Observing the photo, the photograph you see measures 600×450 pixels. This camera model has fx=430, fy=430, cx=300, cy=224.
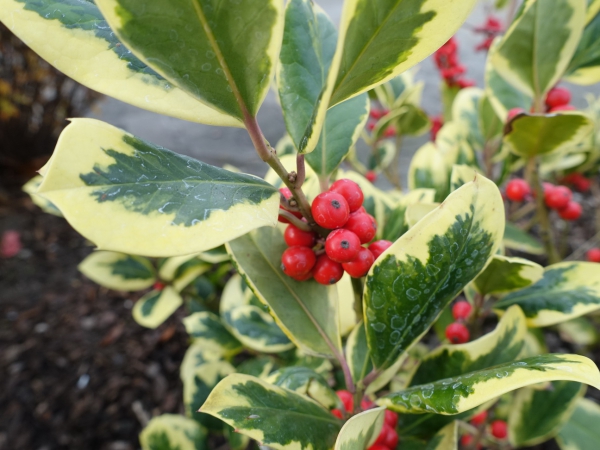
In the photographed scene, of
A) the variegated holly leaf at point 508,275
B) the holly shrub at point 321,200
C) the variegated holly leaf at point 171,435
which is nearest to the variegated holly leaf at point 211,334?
the variegated holly leaf at point 171,435

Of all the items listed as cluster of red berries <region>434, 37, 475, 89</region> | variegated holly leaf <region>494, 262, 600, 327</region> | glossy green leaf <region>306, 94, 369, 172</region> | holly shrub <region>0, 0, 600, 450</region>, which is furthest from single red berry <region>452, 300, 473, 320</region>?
cluster of red berries <region>434, 37, 475, 89</region>

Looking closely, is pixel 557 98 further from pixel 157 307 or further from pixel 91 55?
pixel 157 307

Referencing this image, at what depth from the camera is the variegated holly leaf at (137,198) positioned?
37cm

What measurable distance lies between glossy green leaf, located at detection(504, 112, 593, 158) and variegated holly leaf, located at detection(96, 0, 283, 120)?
0.60m

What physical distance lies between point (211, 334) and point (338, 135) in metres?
0.83

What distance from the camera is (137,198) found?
0.40 meters

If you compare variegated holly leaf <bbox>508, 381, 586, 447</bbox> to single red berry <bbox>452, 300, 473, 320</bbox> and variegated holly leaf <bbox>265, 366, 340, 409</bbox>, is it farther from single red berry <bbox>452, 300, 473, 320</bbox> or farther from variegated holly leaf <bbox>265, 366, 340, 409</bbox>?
variegated holly leaf <bbox>265, 366, 340, 409</bbox>

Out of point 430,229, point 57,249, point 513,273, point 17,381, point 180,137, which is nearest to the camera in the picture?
point 430,229

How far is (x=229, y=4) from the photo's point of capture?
0.37m

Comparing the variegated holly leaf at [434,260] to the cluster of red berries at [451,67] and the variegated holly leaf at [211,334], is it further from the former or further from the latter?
the cluster of red berries at [451,67]

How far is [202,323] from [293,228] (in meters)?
0.84

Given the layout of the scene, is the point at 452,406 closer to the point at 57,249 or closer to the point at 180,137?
the point at 57,249

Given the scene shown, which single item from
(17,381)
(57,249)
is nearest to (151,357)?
(17,381)

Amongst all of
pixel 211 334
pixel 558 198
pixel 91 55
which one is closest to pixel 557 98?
pixel 558 198
